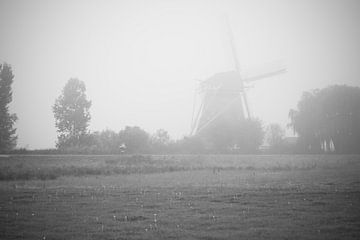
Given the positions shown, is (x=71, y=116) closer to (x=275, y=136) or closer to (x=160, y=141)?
(x=160, y=141)

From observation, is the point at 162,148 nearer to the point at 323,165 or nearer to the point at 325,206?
the point at 323,165

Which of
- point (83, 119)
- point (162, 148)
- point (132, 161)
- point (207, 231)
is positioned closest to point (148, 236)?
point (207, 231)

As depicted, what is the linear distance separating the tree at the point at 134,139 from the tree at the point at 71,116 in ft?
22.0

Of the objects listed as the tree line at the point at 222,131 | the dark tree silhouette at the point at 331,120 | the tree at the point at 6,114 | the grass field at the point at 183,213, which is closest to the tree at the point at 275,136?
the tree line at the point at 222,131

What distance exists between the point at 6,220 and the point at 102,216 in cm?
327

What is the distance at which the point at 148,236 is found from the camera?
8906mm

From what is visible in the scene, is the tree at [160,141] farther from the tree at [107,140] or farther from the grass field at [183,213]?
the grass field at [183,213]

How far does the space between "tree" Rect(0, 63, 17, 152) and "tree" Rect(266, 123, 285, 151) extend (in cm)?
4428

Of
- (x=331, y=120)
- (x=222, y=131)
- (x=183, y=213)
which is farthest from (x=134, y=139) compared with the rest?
(x=183, y=213)

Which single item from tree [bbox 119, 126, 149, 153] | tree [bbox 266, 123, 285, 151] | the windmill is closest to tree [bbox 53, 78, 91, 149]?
tree [bbox 119, 126, 149, 153]

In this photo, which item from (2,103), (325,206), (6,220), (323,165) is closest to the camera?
(6,220)

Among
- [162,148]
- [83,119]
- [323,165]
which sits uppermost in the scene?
[83,119]

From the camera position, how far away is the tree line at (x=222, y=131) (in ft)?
165

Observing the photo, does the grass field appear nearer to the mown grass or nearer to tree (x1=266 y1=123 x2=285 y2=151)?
the mown grass
